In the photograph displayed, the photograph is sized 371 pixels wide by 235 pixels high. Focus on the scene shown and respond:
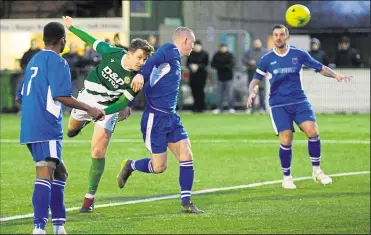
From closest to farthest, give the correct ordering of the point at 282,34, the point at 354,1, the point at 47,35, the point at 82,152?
the point at 47,35 → the point at 282,34 → the point at 82,152 → the point at 354,1

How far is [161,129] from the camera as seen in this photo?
12.9m

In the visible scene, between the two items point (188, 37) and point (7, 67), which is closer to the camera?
point (188, 37)

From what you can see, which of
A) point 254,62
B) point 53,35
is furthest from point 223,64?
point 53,35

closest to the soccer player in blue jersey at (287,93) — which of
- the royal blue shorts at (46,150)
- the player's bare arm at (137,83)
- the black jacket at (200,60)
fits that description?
the player's bare arm at (137,83)

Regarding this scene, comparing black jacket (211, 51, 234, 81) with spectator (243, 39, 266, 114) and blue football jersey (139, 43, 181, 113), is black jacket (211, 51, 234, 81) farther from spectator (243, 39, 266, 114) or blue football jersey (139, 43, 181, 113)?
blue football jersey (139, 43, 181, 113)

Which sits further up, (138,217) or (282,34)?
(282,34)

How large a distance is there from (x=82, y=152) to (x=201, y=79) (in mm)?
12527

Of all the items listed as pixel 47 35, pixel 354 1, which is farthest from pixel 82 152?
pixel 354 1

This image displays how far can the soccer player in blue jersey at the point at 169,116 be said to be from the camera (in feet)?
41.8

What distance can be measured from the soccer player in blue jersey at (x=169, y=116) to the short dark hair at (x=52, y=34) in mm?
2439

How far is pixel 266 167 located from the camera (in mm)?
18172

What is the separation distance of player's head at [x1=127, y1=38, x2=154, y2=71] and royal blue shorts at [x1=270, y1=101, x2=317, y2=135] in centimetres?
367

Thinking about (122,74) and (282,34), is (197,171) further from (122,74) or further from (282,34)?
(122,74)

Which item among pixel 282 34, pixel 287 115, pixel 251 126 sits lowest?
pixel 251 126
